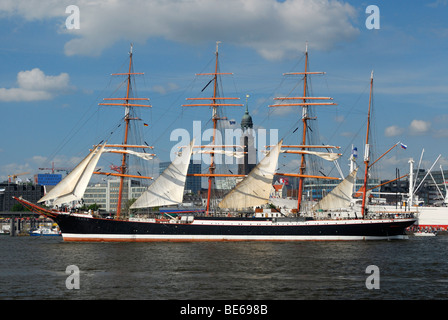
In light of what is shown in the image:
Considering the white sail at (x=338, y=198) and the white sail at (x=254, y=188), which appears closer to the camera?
the white sail at (x=254, y=188)

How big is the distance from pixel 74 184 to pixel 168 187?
14241 millimetres

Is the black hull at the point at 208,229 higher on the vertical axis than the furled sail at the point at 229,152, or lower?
lower

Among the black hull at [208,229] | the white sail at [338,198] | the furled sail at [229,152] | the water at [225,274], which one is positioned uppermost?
the furled sail at [229,152]

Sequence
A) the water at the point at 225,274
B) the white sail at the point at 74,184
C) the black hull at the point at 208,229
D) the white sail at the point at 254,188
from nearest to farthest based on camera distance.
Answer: the water at the point at 225,274
the white sail at the point at 74,184
the black hull at the point at 208,229
the white sail at the point at 254,188

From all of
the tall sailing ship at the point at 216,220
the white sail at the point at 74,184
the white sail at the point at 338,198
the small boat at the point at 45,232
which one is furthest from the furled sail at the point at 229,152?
the small boat at the point at 45,232

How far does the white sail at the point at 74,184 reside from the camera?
84.2 metres

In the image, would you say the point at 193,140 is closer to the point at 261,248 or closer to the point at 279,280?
the point at 261,248

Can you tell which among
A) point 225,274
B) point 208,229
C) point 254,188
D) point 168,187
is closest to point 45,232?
point 168,187

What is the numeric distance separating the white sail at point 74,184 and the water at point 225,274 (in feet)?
41.8

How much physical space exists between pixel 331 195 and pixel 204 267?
147ft

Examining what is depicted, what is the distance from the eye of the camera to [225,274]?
158 feet

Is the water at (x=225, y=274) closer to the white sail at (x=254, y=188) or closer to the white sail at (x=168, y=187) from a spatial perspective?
the white sail at (x=168, y=187)

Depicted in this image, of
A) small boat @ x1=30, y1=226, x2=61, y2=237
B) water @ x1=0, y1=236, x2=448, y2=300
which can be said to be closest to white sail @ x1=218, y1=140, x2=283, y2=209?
water @ x1=0, y1=236, x2=448, y2=300
